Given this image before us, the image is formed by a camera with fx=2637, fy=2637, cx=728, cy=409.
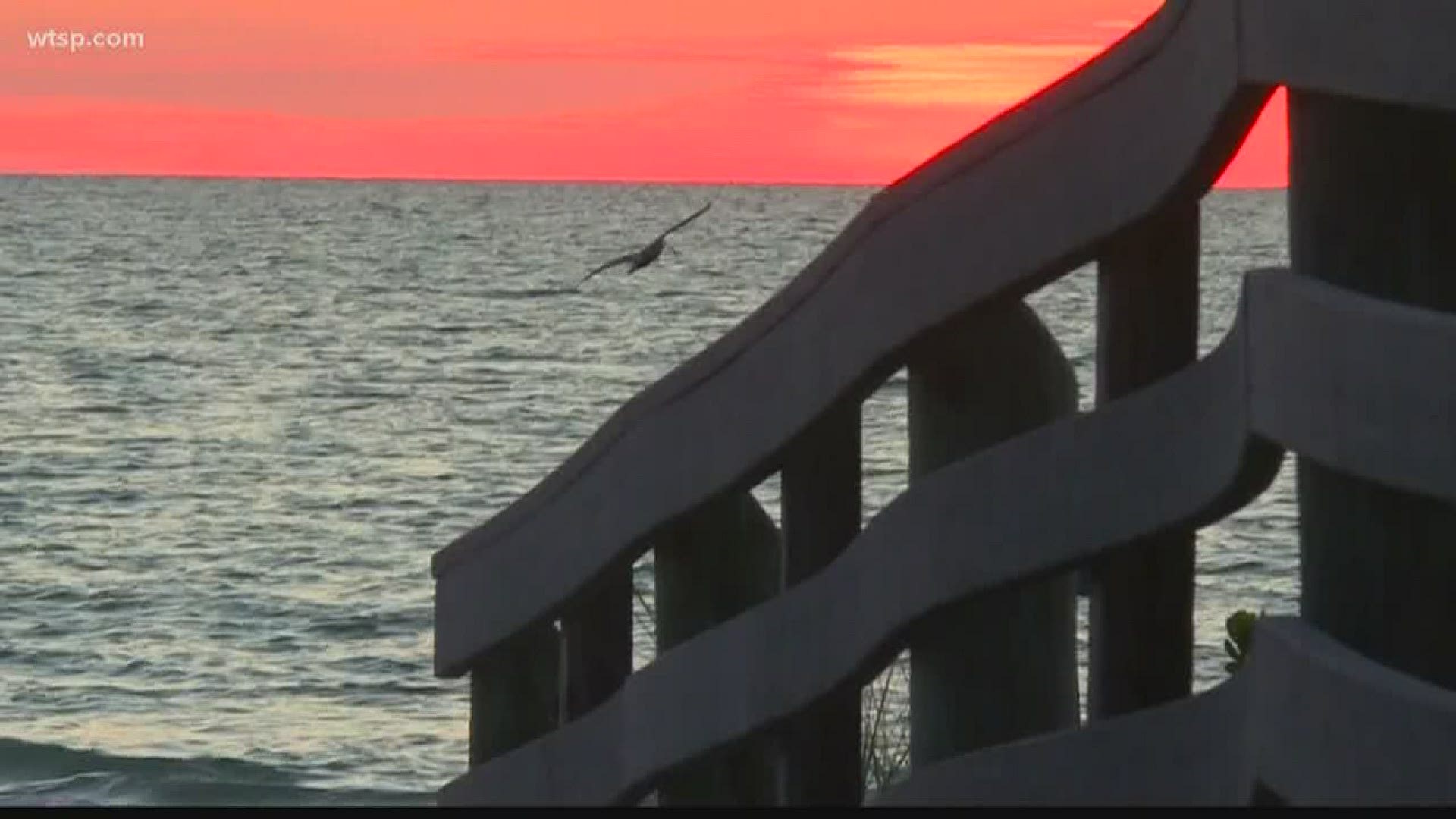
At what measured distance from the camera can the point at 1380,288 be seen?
206cm

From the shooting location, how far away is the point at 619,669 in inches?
135

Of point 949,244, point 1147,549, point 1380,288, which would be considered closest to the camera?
point 1380,288

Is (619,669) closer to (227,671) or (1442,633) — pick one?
(1442,633)

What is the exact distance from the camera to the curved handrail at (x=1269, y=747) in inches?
76.2

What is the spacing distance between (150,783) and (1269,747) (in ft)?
61.4

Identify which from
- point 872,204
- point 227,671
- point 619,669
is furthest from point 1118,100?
point 227,671

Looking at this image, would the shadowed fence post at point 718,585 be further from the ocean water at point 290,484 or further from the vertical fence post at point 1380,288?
the ocean water at point 290,484

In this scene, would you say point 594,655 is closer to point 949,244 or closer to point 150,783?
point 949,244

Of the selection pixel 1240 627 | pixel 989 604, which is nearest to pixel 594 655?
pixel 989 604

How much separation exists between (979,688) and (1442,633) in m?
0.87

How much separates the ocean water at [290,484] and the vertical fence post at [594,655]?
6.36m

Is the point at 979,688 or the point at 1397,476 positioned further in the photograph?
the point at 979,688

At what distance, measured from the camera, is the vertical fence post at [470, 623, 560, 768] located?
361cm

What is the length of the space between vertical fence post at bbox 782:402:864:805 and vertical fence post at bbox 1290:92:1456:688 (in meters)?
0.87
